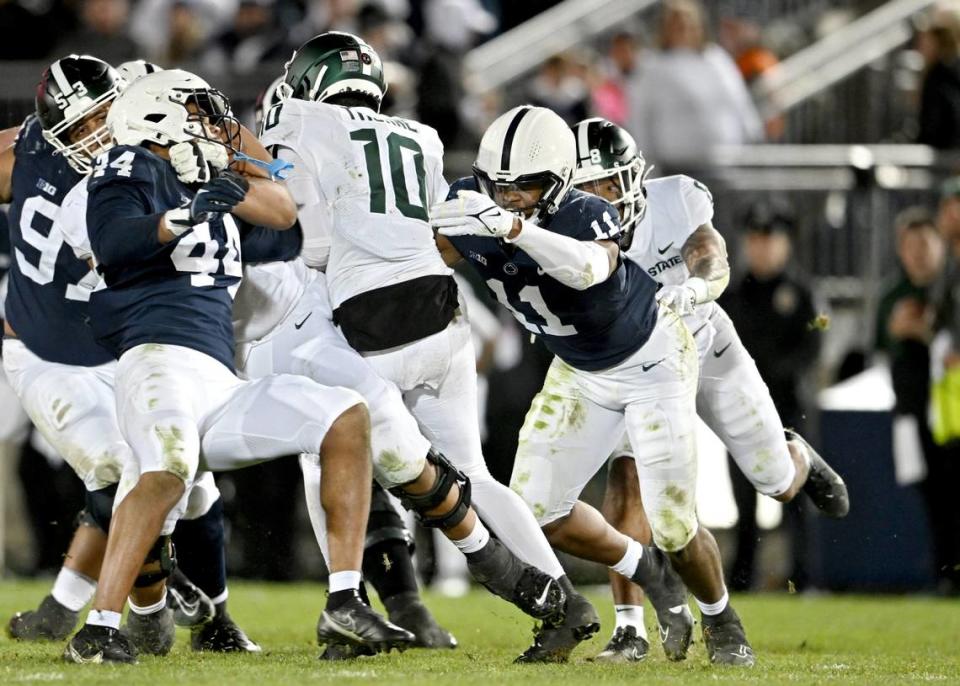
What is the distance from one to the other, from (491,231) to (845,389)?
445 cm

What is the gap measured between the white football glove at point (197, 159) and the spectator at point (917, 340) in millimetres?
4504

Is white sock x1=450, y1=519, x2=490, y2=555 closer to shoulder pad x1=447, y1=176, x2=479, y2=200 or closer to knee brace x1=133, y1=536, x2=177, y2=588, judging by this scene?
knee brace x1=133, y1=536, x2=177, y2=588

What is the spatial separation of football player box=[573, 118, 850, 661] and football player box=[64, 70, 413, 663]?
1172mm

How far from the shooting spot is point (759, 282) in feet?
29.2

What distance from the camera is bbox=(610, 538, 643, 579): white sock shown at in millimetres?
6164

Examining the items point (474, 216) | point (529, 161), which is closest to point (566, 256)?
point (474, 216)

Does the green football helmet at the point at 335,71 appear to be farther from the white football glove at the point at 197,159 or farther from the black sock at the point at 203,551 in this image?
the black sock at the point at 203,551

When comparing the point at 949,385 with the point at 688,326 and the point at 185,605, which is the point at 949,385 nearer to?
the point at 688,326

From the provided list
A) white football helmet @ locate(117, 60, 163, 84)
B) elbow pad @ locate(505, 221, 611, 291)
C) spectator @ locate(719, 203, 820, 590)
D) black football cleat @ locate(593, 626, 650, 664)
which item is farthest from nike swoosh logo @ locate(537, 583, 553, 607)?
spectator @ locate(719, 203, 820, 590)

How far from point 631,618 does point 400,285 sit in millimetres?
1475

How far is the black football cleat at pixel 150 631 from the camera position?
597 cm

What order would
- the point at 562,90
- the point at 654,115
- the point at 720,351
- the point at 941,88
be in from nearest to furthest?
the point at 720,351
the point at 941,88
the point at 654,115
the point at 562,90

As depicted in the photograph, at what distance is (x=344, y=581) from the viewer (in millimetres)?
5398

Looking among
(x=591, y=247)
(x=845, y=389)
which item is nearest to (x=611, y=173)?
(x=591, y=247)
